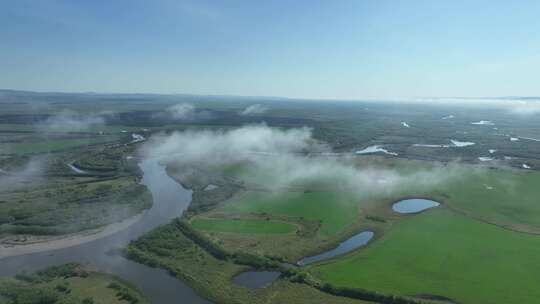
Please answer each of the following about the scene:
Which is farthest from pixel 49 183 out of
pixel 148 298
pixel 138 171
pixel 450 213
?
pixel 450 213

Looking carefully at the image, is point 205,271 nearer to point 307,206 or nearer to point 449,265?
point 307,206

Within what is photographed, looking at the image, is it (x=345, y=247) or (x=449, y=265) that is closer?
(x=449, y=265)

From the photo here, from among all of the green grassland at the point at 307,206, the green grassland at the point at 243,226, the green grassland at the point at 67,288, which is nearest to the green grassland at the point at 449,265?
the green grassland at the point at 307,206

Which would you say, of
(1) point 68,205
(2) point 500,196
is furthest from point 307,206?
(1) point 68,205

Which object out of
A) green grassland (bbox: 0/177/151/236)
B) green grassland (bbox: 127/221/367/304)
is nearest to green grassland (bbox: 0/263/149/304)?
green grassland (bbox: 127/221/367/304)

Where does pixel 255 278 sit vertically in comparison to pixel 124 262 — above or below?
below

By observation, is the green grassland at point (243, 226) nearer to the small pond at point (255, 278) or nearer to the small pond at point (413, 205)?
the small pond at point (255, 278)
